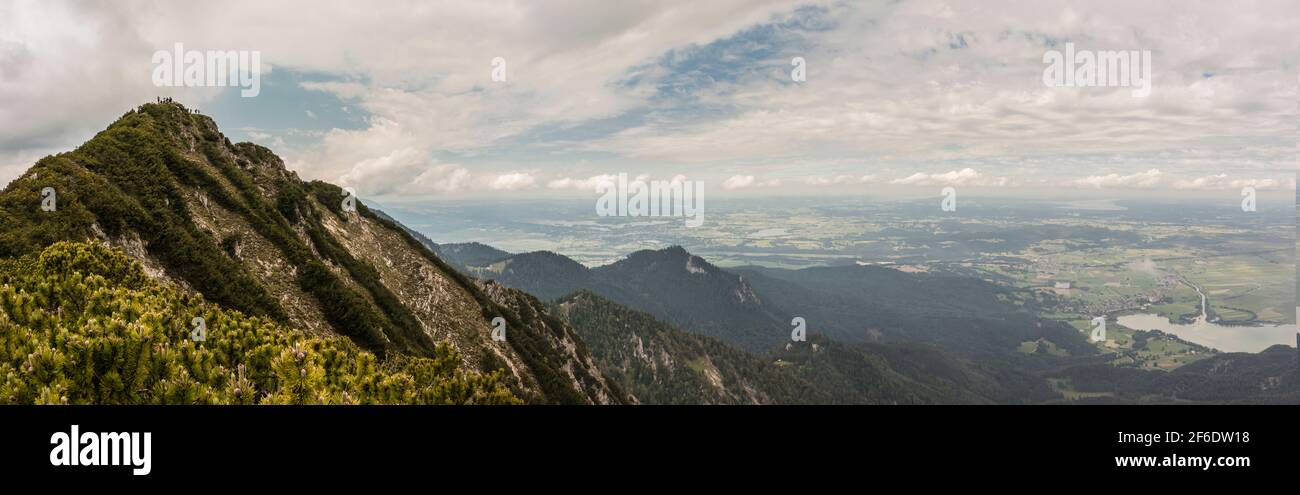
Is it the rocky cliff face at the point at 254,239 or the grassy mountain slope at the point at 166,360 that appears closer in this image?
the grassy mountain slope at the point at 166,360

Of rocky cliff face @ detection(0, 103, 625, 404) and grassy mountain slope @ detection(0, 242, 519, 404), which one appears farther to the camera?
rocky cliff face @ detection(0, 103, 625, 404)

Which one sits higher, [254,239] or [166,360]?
[254,239]

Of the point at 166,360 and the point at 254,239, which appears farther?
the point at 254,239

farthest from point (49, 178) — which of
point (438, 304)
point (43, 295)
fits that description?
point (438, 304)
